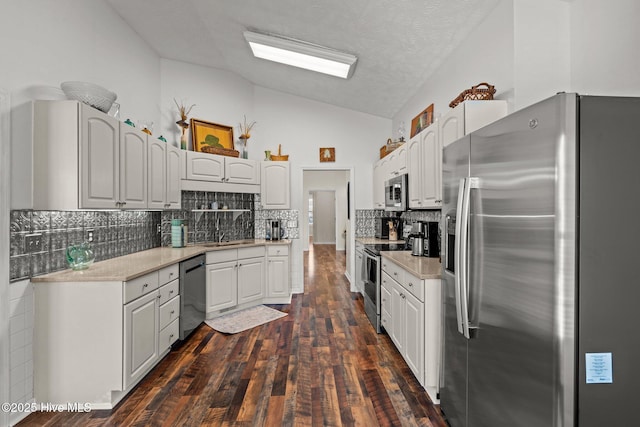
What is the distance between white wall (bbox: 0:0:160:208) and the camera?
2074 mm

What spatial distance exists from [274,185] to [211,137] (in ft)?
3.60

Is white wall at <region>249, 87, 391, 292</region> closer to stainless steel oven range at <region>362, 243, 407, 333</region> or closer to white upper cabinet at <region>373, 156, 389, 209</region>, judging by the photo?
white upper cabinet at <region>373, 156, 389, 209</region>

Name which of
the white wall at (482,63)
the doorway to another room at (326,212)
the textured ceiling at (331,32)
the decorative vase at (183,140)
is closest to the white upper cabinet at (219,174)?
the decorative vase at (183,140)

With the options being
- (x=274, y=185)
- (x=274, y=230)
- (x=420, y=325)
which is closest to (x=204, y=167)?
(x=274, y=185)

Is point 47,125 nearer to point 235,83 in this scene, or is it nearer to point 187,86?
point 187,86

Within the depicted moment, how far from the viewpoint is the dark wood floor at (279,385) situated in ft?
6.64

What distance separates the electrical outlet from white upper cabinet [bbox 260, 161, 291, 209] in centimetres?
277

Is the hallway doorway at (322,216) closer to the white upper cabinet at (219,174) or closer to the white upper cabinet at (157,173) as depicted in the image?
the white upper cabinet at (219,174)

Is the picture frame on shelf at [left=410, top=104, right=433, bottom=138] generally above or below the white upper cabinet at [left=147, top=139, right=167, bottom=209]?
above

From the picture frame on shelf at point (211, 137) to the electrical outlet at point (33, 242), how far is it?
89.5 inches

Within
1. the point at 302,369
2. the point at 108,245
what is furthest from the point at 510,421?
the point at 108,245

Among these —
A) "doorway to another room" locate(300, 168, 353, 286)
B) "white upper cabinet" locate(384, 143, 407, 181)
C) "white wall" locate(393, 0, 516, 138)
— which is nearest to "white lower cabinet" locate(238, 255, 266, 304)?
"white upper cabinet" locate(384, 143, 407, 181)

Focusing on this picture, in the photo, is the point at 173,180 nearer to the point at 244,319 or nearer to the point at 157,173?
the point at 157,173

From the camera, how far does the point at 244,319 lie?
3865 millimetres
